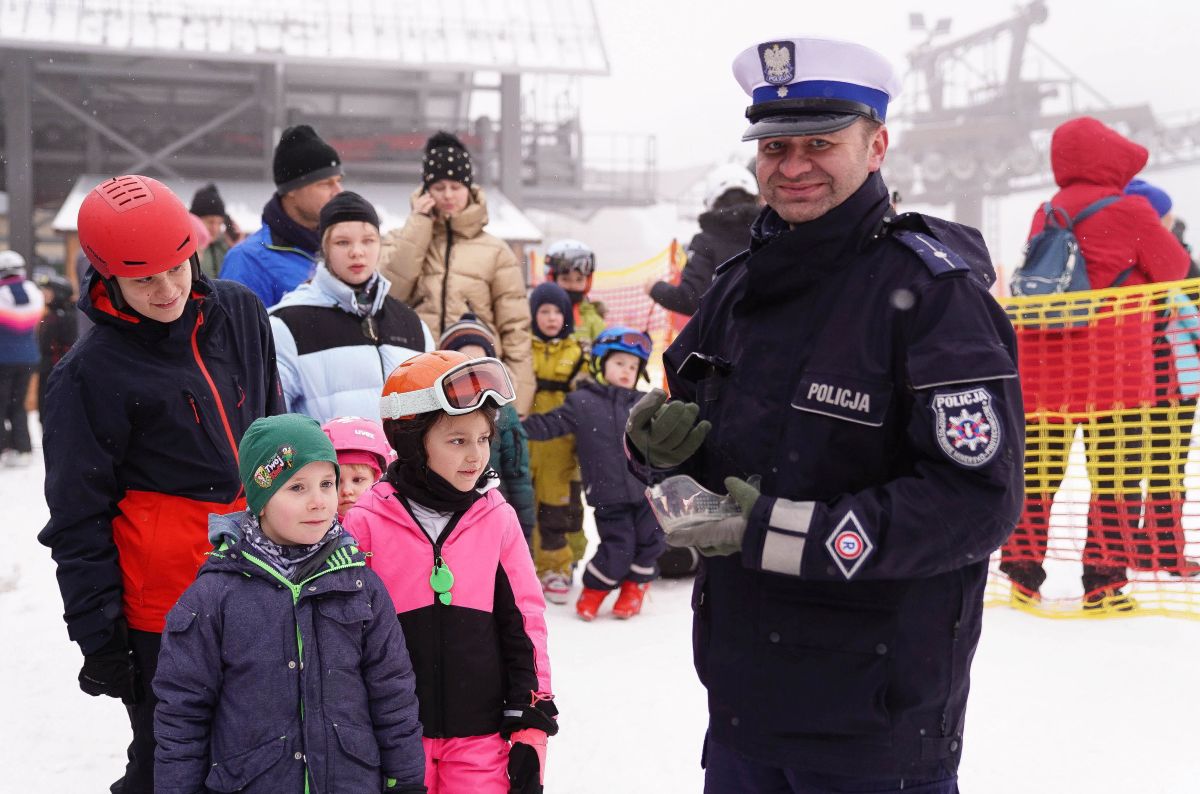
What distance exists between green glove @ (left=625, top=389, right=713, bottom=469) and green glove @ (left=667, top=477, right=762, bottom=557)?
15 cm

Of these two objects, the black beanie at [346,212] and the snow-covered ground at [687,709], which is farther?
the black beanie at [346,212]

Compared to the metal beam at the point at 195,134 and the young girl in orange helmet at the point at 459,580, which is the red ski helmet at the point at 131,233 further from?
the metal beam at the point at 195,134

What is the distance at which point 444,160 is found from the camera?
4773 mm

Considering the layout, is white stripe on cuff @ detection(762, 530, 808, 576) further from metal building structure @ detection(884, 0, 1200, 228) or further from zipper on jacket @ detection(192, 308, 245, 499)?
metal building structure @ detection(884, 0, 1200, 228)

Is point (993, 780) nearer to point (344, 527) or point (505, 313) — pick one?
point (344, 527)

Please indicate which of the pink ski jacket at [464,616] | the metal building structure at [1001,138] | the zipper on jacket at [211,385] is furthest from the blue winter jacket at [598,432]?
the metal building structure at [1001,138]

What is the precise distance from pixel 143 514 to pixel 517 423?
259 cm

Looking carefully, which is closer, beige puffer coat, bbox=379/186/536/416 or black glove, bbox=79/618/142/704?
black glove, bbox=79/618/142/704

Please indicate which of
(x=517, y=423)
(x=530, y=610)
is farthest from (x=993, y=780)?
(x=517, y=423)

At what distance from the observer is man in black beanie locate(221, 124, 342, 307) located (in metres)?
4.23

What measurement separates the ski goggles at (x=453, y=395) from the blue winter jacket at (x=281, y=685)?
0.41 meters

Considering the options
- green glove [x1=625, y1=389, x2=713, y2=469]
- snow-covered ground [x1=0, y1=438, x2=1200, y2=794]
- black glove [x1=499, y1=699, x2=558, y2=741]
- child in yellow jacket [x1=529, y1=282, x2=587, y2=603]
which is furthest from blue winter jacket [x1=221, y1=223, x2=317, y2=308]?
green glove [x1=625, y1=389, x2=713, y2=469]

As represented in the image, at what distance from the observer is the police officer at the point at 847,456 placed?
1626mm

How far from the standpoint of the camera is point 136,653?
272 cm
